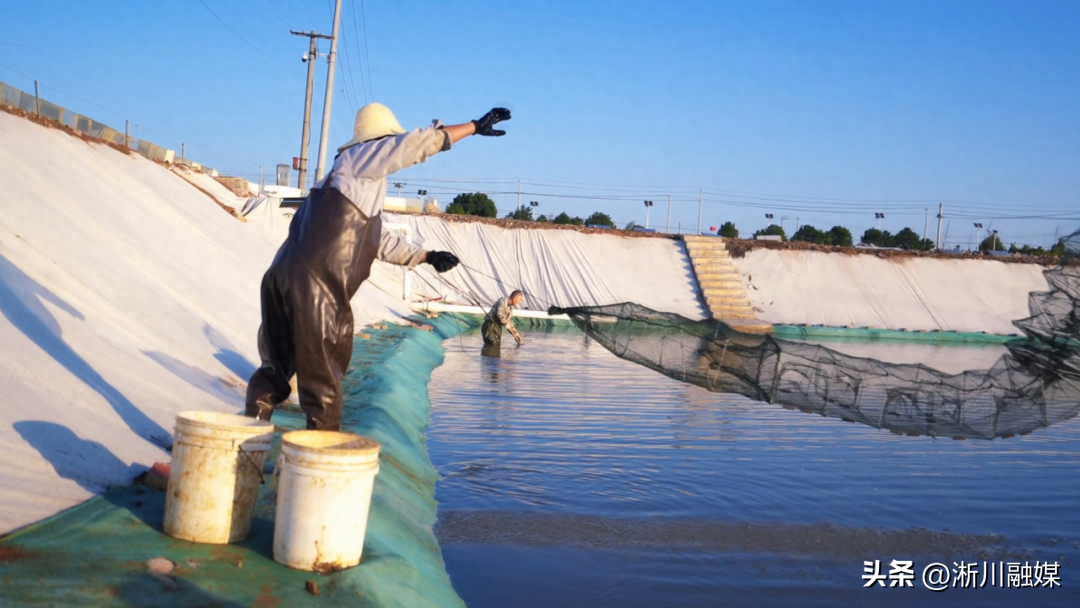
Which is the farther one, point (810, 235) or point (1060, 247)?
point (810, 235)

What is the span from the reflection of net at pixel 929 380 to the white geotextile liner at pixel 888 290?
20.7 meters

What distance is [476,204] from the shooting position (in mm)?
45719

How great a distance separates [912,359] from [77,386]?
1707 cm

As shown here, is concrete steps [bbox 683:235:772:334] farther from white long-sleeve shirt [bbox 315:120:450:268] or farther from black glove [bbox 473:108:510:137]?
white long-sleeve shirt [bbox 315:120:450:268]

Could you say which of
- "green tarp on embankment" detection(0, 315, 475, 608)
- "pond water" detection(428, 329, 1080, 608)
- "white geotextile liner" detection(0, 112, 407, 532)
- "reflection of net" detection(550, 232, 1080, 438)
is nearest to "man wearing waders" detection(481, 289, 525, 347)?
"white geotextile liner" detection(0, 112, 407, 532)

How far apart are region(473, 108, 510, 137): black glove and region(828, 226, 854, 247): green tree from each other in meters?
44.8

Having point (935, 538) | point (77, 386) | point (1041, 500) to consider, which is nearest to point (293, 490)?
point (77, 386)

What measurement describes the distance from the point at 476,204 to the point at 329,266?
42.2 m

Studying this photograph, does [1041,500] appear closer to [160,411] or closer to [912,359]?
[160,411]

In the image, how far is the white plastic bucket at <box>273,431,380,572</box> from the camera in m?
3.15

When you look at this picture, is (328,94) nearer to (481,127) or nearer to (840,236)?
(481,127)

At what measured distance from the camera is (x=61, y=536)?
3.03m

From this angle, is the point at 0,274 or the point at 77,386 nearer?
the point at 77,386

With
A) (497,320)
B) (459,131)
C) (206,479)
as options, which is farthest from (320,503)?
(497,320)
